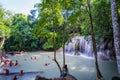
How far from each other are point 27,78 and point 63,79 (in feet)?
15.8

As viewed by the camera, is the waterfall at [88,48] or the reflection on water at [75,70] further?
the waterfall at [88,48]

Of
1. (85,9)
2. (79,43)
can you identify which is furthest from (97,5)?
(79,43)

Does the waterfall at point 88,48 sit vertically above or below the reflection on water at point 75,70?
above

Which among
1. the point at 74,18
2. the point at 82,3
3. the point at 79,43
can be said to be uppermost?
the point at 82,3

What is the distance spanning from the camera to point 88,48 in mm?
25781

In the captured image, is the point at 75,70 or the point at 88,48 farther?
the point at 88,48

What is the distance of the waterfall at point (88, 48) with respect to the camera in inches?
845

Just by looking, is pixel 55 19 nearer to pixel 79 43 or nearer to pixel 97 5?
pixel 97 5

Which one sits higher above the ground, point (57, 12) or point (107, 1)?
point (107, 1)

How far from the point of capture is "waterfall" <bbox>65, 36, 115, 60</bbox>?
21.5 metres

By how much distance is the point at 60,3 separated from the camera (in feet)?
38.8

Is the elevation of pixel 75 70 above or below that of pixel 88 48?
below

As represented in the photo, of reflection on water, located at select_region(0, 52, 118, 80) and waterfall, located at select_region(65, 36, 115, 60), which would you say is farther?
waterfall, located at select_region(65, 36, 115, 60)

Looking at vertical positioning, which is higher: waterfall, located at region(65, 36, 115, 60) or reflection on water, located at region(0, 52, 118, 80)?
waterfall, located at region(65, 36, 115, 60)
